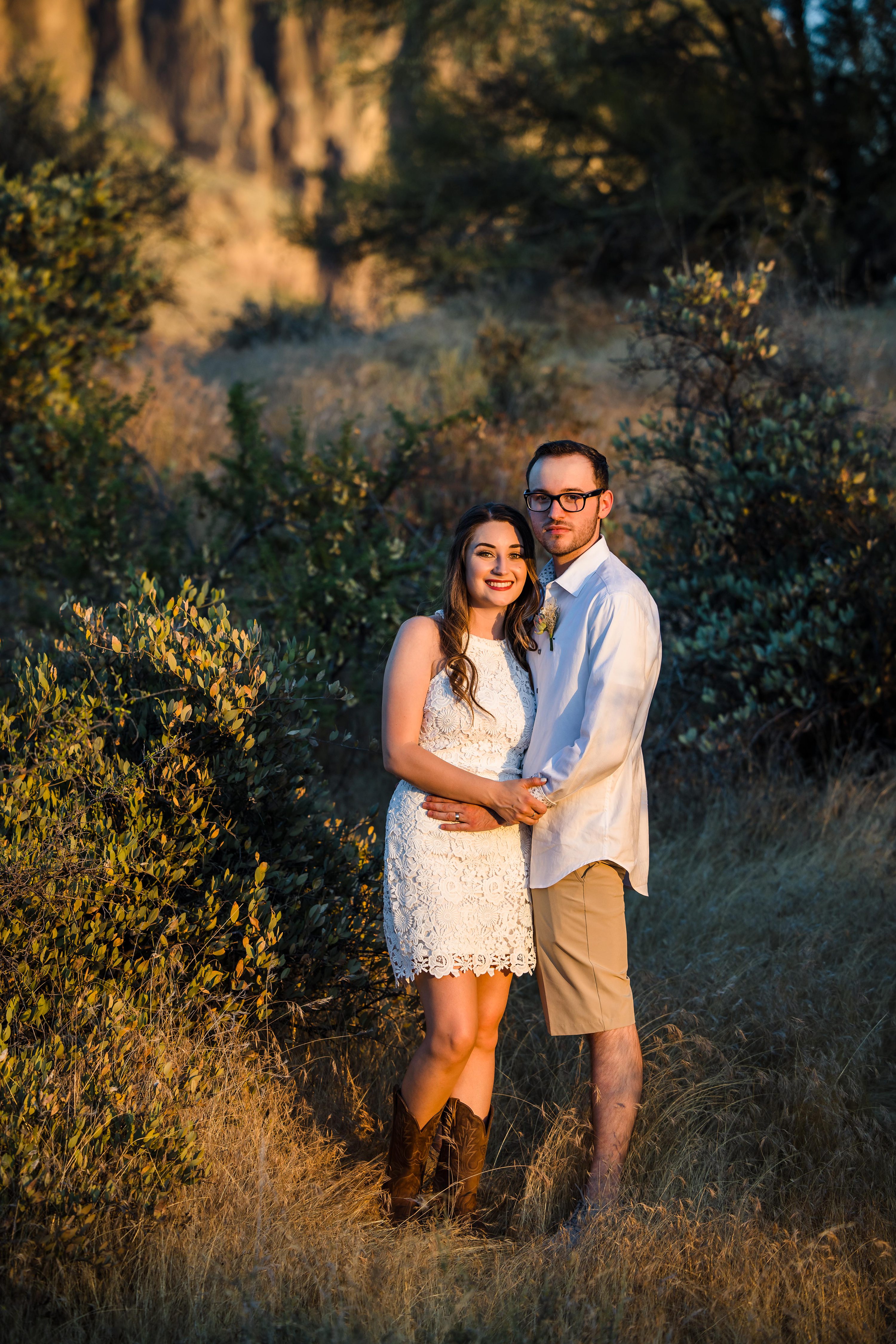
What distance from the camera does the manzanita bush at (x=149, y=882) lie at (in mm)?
2539

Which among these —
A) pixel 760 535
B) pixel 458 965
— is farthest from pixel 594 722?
pixel 760 535

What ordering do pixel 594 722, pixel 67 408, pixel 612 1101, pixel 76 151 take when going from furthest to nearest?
pixel 76 151, pixel 67 408, pixel 612 1101, pixel 594 722

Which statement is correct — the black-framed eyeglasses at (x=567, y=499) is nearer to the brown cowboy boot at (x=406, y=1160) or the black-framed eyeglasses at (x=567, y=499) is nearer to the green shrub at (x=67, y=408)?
the brown cowboy boot at (x=406, y=1160)

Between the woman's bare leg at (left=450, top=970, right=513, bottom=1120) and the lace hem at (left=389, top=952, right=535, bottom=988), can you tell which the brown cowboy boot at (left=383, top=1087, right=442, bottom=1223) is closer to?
the woman's bare leg at (left=450, top=970, right=513, bottom=1120)

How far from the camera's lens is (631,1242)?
8.57ft

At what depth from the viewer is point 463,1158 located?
3.00 meters

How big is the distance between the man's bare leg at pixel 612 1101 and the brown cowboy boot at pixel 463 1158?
1.07ft

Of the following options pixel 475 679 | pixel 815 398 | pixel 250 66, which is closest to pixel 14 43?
pixel 250 66

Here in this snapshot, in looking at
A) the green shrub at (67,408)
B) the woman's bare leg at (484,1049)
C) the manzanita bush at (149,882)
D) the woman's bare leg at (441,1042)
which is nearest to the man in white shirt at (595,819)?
the woman's bare leg at (484,1049)

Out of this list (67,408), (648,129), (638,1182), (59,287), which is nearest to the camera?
(638,1182)

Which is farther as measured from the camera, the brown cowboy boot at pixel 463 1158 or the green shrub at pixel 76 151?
the green shrub at pixel 76 151

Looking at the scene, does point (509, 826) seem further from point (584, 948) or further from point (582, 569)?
point (582, 569)

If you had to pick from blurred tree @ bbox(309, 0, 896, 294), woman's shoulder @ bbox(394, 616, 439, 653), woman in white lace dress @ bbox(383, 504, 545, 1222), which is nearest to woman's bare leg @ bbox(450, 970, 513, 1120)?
woman in white lace dress @ bbox(383, 504, 545, 1222)

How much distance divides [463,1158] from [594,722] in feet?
4.43
